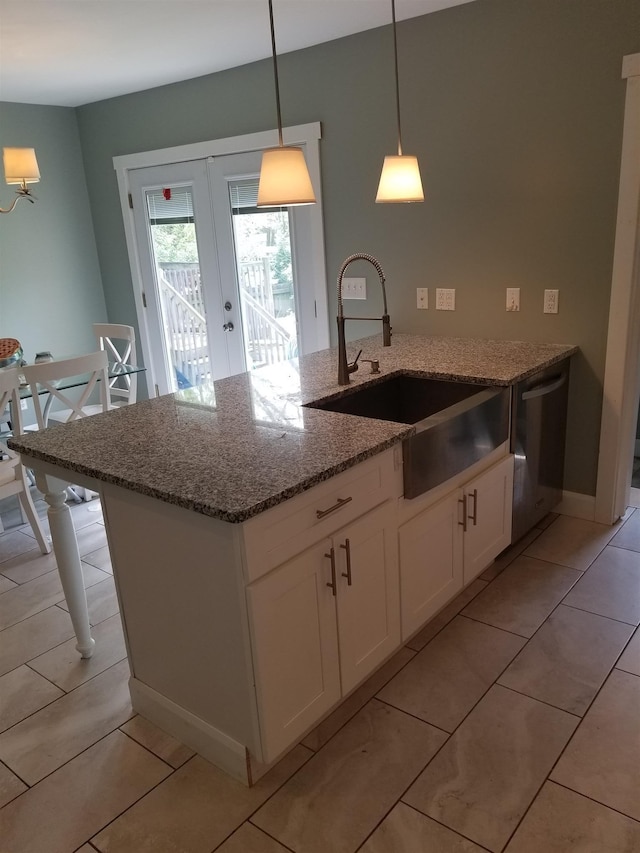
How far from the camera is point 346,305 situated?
3.90 m

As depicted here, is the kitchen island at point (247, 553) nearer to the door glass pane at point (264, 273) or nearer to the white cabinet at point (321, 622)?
the white cabinet at point (321, 622)

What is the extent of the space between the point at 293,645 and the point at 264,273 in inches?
114

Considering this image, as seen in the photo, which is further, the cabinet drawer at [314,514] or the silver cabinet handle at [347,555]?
the silver cabinet handle at [347,555]

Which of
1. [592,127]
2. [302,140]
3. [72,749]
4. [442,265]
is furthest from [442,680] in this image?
[302,140]

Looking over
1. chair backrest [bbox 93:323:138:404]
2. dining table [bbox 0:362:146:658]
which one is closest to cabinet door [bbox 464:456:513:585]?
dining table [bbox 0:362:146:658]

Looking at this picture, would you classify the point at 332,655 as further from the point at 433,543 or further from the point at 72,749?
the point at 72,749

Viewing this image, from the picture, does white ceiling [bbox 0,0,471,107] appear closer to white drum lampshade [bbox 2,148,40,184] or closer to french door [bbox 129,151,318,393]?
white drum lampshade [bbox 2,148,40,184]

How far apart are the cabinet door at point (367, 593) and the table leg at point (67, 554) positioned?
0.96 metres

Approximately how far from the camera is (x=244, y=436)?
206 cm

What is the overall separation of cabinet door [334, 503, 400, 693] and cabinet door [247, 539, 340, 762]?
0.17 feet

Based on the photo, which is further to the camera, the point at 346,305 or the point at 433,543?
the point at 346,305

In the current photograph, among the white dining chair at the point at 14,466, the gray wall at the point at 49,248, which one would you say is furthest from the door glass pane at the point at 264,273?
the white dining chair at the point at 14,466

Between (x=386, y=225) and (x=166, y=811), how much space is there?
288 cm

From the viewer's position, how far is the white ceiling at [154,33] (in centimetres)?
282
